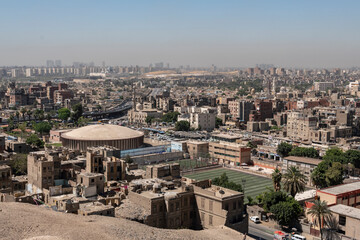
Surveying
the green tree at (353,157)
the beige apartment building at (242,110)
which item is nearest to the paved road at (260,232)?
the green tree at (353,157)

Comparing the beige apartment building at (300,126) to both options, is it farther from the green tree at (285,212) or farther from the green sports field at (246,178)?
the green tree at (285,212)

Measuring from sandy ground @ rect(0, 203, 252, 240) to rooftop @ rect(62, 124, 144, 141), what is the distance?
37.9 meters

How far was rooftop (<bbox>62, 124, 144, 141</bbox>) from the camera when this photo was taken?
207 ft

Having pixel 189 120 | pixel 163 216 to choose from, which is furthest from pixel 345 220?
pixel 189 120

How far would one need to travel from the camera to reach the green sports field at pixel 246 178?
45.4 metres

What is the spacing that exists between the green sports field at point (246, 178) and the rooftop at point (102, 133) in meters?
16.5

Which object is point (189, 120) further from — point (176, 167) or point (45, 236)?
point (45, 236)

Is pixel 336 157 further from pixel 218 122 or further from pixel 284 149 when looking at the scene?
pixel 218 122

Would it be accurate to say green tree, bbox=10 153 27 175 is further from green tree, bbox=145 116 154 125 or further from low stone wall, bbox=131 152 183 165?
green tree, bbox=145 116 154 125

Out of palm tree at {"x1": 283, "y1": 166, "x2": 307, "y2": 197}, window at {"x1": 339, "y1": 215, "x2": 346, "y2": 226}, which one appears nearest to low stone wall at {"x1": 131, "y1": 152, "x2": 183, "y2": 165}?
palm tree at {"x1": 283, "y1": 166, "x2": 307, "y2": 197}

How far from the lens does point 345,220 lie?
30047mm

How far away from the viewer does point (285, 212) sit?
32531 mm

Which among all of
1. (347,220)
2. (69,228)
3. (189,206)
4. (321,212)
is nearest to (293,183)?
(321,212)

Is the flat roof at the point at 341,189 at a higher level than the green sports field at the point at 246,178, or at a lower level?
higher
